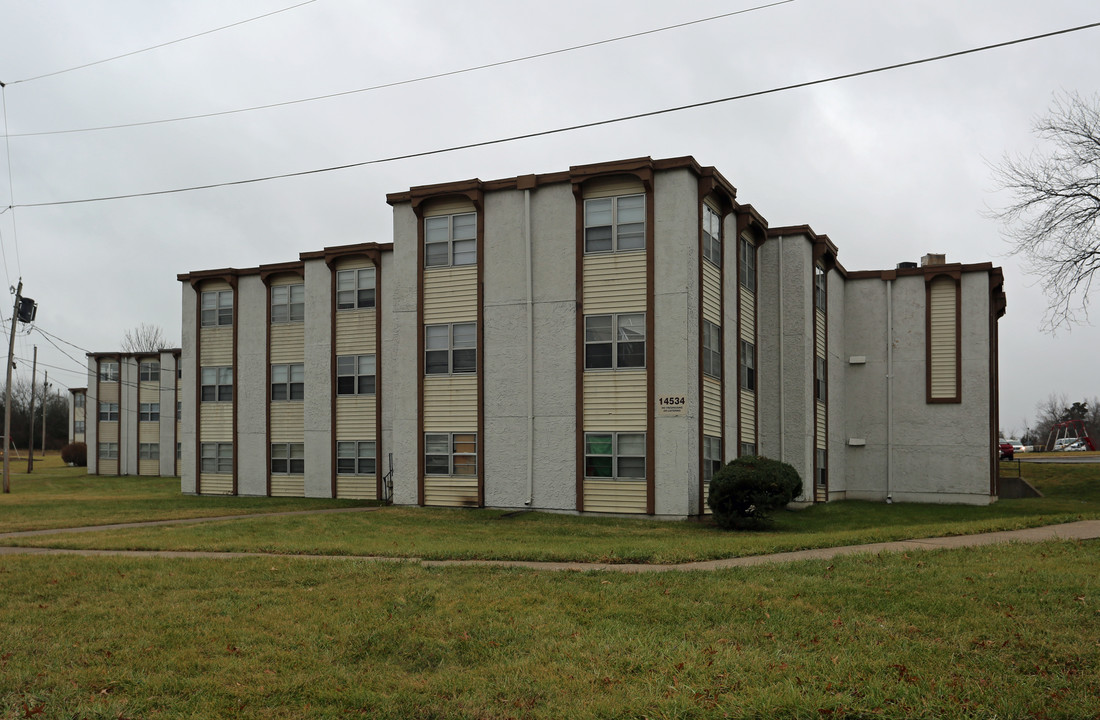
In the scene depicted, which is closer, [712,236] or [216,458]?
[712,236]

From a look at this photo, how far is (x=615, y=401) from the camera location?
24359mm

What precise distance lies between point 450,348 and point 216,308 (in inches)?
594

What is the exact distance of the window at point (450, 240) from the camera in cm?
2673

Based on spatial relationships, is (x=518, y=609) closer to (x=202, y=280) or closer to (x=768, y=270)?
(x=768, y=270)

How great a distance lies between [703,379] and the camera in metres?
24.4

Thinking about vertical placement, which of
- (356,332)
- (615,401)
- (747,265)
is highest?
(747,265)

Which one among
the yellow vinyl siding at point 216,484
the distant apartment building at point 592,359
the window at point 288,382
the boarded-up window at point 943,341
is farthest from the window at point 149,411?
the boarded-up window at point 943,341

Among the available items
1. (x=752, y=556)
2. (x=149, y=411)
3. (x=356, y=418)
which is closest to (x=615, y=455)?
(x=752, y=556)

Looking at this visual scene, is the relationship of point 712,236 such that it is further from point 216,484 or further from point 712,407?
point 216,484

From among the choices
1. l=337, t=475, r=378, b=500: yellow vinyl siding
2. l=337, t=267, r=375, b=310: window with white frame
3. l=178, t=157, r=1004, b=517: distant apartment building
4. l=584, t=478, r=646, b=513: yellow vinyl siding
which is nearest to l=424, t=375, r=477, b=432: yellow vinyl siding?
l=178, t=157, r=1004, b=517: distant apartment building

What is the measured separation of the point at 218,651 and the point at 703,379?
1765 centimetres

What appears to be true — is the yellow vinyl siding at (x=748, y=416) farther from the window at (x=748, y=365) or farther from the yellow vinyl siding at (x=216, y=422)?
the yellow vinyl siding at (x=216, y=422)

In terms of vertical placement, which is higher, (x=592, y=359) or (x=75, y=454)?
(x=592, y=359)

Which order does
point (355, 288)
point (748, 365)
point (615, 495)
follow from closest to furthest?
1. point (615, 495)
2. point (748, 365)
3. point (355, 288)
